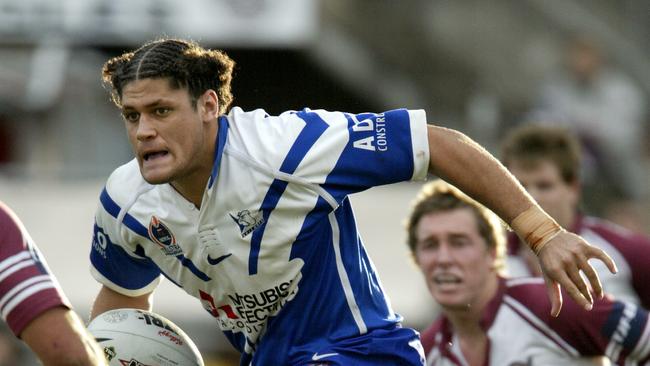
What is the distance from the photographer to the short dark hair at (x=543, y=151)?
9.18 metres

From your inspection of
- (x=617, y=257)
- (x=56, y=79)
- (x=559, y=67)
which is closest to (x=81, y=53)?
(x=56, y=79)

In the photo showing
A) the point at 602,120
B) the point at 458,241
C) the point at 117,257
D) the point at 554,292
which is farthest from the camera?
the point at 602,120

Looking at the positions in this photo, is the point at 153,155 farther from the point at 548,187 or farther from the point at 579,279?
the point at 548,187

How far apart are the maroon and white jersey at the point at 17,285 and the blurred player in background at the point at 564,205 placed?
4.22 m

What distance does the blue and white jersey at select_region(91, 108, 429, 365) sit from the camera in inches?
249

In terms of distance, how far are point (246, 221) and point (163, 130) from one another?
0.49 m

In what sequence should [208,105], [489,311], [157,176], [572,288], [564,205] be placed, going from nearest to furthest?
1. [572,288]
2. [157,176]
3. [208,105]
4. [489,311]
5. [564,205]

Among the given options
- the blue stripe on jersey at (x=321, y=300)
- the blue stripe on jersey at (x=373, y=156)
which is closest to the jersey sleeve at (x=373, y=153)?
the blue stripe on jersey at (x=373, y=156)

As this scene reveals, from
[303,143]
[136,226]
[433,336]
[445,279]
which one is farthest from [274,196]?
[433,336]

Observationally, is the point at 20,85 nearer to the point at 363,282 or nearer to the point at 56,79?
the point at 56,79

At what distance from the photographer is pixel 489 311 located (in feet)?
24.8

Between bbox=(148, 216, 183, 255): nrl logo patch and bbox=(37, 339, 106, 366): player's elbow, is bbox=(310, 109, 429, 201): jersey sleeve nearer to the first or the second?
bbox=(148, 216, 183, 255): nrl logo patch

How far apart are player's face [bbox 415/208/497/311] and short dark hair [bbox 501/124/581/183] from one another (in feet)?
4.74

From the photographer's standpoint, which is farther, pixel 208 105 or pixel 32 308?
pixel 208 105
